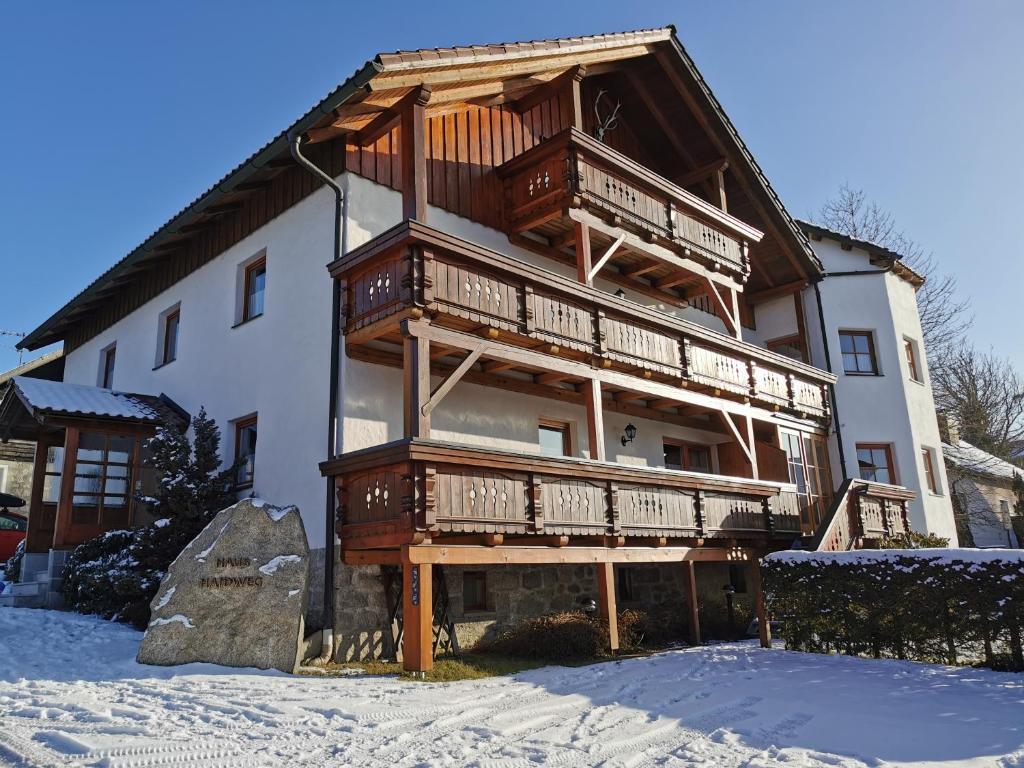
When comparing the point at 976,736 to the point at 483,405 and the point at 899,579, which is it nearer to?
the point at 899,579

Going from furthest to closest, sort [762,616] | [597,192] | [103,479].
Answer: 1. [103,479]
2. [597,192]
3. [762,616]

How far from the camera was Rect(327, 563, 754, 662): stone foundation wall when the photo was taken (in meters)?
10.7

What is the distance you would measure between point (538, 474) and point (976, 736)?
5495 mm

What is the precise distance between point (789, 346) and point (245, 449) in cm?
1388

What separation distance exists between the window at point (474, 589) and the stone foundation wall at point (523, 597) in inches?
1.6

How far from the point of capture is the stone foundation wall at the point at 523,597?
35.2 ft

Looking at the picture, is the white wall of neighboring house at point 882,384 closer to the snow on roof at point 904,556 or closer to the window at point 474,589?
the snow on roof at point 904,556

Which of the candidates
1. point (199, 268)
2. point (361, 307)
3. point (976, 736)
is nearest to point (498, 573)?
point (361, 307)

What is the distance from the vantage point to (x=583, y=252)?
13.6m

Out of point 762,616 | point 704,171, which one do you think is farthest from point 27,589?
point 704,171

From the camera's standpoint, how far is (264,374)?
43.1 feet

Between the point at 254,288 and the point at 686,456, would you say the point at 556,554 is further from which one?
the point at 686,456

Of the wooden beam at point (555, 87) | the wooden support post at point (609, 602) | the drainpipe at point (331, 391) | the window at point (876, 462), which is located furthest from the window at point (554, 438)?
the window at point (876, 462)

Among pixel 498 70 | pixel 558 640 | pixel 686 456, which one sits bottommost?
pixel 558 640
